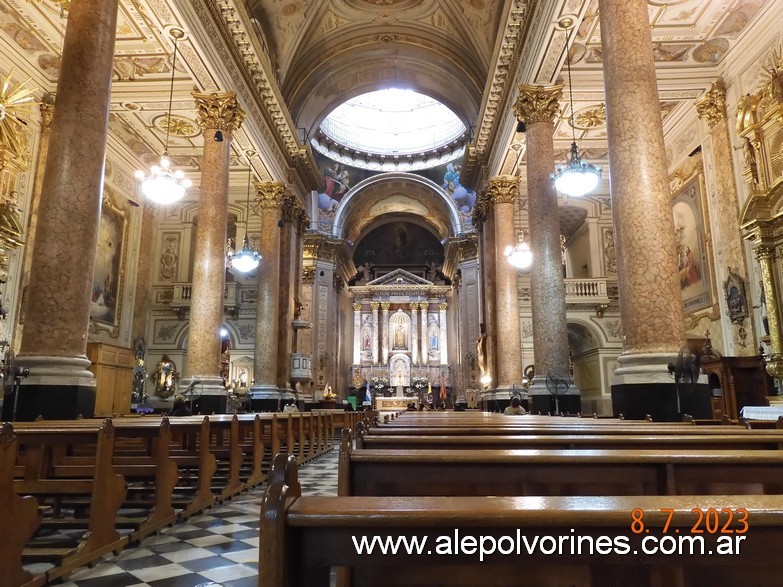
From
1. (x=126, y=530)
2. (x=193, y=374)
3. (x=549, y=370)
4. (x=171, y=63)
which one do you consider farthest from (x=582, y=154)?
(x=126, y=530)

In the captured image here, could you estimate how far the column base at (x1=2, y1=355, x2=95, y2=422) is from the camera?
5.35 m

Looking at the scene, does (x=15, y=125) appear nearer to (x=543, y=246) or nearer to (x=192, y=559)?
(x=543, y=246)

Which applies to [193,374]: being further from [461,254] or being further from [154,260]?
[461,254]

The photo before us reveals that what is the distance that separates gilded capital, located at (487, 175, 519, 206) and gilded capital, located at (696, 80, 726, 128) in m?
4.17

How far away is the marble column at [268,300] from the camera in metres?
13.5

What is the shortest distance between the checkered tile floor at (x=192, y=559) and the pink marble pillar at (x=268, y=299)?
9.05 m

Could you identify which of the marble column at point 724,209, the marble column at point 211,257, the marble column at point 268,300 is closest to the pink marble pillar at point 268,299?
the marble column at point 268,300

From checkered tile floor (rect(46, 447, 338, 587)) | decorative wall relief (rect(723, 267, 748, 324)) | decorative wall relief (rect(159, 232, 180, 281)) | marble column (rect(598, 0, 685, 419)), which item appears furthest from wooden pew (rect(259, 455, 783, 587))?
decorative wall relief (rect(159, 232, 180, 281))

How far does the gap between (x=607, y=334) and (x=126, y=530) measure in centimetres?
1497

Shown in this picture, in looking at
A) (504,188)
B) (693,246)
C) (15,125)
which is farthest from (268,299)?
(693,246)

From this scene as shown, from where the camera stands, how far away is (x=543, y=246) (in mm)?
9492

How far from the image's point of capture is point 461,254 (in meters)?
25.6

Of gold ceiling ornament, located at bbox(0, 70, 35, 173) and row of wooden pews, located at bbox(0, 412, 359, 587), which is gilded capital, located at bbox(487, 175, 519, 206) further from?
gold ceiling ornament, located at bbox(0, 70, 35, 173)

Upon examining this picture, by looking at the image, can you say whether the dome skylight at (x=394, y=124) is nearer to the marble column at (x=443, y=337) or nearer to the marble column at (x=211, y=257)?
the marble column at (x=443, y=337)
